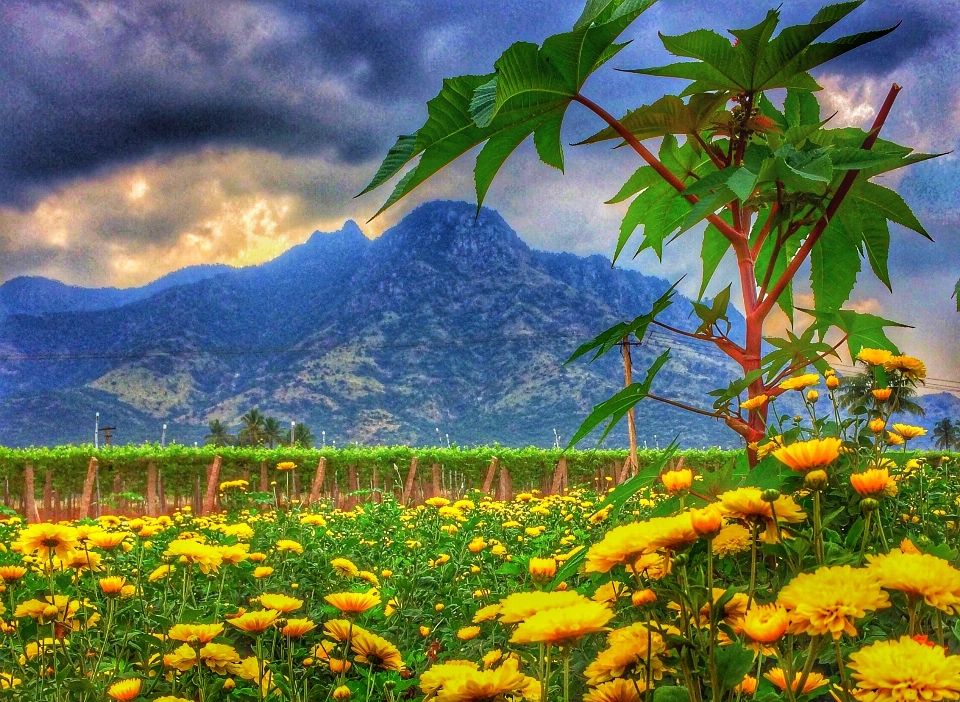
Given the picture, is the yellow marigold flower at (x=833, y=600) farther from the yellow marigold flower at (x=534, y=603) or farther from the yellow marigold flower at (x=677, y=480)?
the yellow marigold flower at (x=677, y=480)

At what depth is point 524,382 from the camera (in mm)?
112438

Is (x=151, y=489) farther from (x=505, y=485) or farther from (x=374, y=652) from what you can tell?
(x=374, y=652)

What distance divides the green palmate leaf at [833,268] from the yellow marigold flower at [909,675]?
0.84 metres

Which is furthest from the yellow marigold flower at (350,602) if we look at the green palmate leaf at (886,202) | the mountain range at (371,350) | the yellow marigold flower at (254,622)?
the mountain range at (371,350)

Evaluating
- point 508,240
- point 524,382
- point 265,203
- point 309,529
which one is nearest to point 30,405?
point 265,203

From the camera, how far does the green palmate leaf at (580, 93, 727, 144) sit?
108cm

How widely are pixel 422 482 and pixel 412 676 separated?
1339 cm

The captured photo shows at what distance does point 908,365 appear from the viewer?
1412 mm

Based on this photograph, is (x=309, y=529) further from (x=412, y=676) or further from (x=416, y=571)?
(x=412, y=676)

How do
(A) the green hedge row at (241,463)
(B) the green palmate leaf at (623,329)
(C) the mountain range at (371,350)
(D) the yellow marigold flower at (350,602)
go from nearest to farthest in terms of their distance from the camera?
(B) the green palmate leaf at (623,329)
(D) the yellow marigold flower at (350,602)
(A) the green hedge row at (241,463)
(C) the mountain range at (371,350)

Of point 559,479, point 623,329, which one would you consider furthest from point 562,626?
point 559,479

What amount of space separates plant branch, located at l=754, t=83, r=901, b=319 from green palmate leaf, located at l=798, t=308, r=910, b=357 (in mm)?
58

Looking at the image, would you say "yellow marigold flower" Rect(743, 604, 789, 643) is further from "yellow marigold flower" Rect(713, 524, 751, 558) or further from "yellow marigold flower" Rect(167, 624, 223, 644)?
"yellow marigold flower" Rect(167, 624, 223, 644)

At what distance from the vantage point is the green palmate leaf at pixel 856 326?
1.11m
